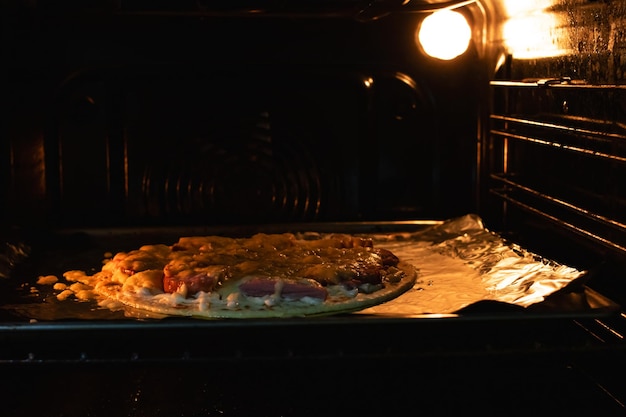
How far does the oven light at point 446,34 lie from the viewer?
271 cm

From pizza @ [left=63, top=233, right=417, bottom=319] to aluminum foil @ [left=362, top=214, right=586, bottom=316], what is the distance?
0.07 m

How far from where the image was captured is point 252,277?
2.15m

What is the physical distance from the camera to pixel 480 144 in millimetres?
2850

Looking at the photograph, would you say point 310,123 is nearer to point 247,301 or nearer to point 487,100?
point 487,100

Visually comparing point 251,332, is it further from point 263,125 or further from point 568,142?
point 263,125

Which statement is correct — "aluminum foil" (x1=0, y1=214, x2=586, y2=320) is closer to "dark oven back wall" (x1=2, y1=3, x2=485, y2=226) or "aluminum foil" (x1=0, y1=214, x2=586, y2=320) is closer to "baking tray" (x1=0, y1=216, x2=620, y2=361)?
"baking tray" (x1=0, y1=216, x2=620, y2=361)

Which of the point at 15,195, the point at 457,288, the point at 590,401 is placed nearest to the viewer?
the point at 590,401

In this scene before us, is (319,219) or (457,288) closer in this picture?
(457,288)

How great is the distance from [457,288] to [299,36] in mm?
973

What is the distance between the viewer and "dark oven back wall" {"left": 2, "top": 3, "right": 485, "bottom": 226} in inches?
108

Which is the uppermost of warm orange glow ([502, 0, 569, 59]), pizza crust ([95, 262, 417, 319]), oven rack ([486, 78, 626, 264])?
warm orange glow ([502, 0, 569, 59])

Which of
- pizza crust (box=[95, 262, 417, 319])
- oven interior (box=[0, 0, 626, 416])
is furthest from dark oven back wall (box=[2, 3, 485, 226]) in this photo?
pizza crust (box=[95, 262, 417, 319])

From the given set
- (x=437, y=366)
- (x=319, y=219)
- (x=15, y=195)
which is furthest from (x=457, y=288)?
(x=15, y=195)

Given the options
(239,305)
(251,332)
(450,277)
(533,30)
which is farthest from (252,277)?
(533,30)
